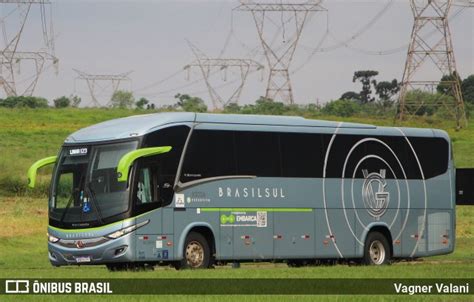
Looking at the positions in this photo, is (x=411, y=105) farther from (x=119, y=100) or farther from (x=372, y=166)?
(x=372, y=166)

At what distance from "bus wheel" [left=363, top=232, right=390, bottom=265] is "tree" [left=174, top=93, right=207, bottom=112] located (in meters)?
67.7

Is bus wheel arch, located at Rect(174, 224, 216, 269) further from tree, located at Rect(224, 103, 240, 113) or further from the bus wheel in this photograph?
tree, located at Rect(224, 103, 240, 113)

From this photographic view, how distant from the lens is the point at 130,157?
30.1 m

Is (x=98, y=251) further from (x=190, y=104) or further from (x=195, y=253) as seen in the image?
(x=190, y=104)

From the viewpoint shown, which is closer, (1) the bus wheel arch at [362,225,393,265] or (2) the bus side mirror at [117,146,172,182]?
(2) the bus side mirror at [117,146,172,182]

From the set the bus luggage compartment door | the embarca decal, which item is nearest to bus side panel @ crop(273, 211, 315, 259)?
the embarca decal

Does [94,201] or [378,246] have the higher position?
[94,201]

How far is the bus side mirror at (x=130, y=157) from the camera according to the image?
2964 cm

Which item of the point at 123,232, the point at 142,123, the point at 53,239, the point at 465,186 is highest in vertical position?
the point at 142,123

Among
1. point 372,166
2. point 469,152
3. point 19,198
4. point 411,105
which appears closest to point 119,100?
point 411,105

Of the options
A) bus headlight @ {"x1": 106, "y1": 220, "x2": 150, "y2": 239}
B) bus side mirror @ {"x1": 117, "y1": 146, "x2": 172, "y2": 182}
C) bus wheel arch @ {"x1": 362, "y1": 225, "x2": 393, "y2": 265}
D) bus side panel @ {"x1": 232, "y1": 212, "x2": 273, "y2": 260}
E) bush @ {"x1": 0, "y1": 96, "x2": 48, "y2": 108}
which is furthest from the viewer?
bush @ {"x1": 0, "y1": 96, "x2": 48, "y2": 108}

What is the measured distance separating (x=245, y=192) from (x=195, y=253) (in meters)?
2.30

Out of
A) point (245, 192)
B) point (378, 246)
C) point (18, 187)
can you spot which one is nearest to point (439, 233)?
point (378, 246)

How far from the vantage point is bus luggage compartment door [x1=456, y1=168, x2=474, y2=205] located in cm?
4103
